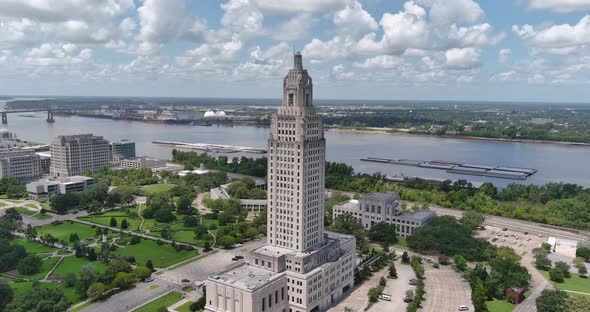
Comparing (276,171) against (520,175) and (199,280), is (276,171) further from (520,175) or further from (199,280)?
(520,175)

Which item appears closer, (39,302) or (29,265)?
(39,302)

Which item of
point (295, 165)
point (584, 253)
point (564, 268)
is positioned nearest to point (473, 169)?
point (584, 253)

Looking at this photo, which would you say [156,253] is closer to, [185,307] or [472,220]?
[185,307]

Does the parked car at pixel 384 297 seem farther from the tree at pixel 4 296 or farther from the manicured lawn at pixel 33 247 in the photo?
the manicured lawn at pixel 33 247

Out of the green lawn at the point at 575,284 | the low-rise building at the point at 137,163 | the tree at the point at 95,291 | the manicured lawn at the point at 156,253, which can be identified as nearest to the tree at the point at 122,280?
the tree at the point at 95,291

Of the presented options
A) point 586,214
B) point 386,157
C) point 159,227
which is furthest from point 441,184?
point 159,227

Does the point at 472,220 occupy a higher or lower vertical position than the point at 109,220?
higher

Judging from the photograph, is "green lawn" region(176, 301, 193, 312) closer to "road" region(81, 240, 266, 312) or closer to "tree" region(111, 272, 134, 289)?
Result: "road" region(81, 240, 266, 312)
